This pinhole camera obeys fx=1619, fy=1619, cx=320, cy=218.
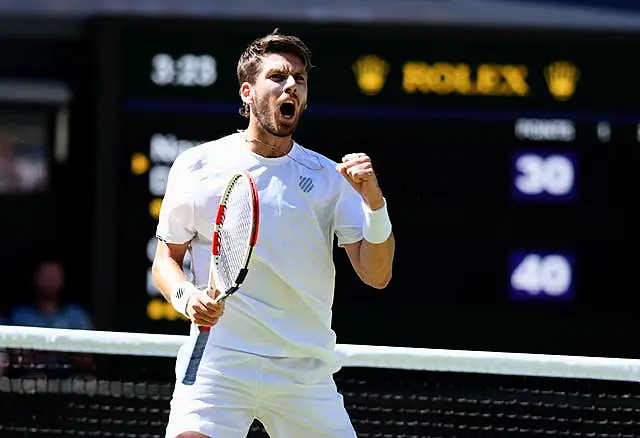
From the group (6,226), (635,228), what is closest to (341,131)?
(635,228)

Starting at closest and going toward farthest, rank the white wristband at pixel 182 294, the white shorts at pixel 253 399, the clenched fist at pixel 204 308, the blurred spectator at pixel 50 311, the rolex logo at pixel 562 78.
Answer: the clenched fist at pixel 204 308
the white wristband at pixel 182 294
the white shorts at pixel 253 399
the rolex logo at pixel 562 78
the blurred spectator at pixel 50 311

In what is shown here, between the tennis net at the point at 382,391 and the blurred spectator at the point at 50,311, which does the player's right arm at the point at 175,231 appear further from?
the blurred spectator at the point at 50,311

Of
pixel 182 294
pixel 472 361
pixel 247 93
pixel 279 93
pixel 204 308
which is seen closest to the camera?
pixel 204 308

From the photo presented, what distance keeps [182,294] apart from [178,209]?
28 centimetres

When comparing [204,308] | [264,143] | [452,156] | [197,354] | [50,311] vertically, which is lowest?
[50,311]

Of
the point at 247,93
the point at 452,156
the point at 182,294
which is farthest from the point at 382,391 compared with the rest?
the point at 182,294

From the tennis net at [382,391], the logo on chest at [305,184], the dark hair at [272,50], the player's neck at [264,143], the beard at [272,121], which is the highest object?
the dark hair at [272,50]

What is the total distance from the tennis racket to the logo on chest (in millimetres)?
215

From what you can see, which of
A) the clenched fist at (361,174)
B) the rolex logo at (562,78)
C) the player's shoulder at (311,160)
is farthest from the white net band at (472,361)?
the rolex logo at (562,78)

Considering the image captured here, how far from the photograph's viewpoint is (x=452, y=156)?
875 cm

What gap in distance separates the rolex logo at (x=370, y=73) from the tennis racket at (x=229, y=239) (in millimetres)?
4383

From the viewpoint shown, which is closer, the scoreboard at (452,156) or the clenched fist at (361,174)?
the clenched fist at (361,174)

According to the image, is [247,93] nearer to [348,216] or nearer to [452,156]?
[348,216]

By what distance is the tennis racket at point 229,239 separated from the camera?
14.2 feet
